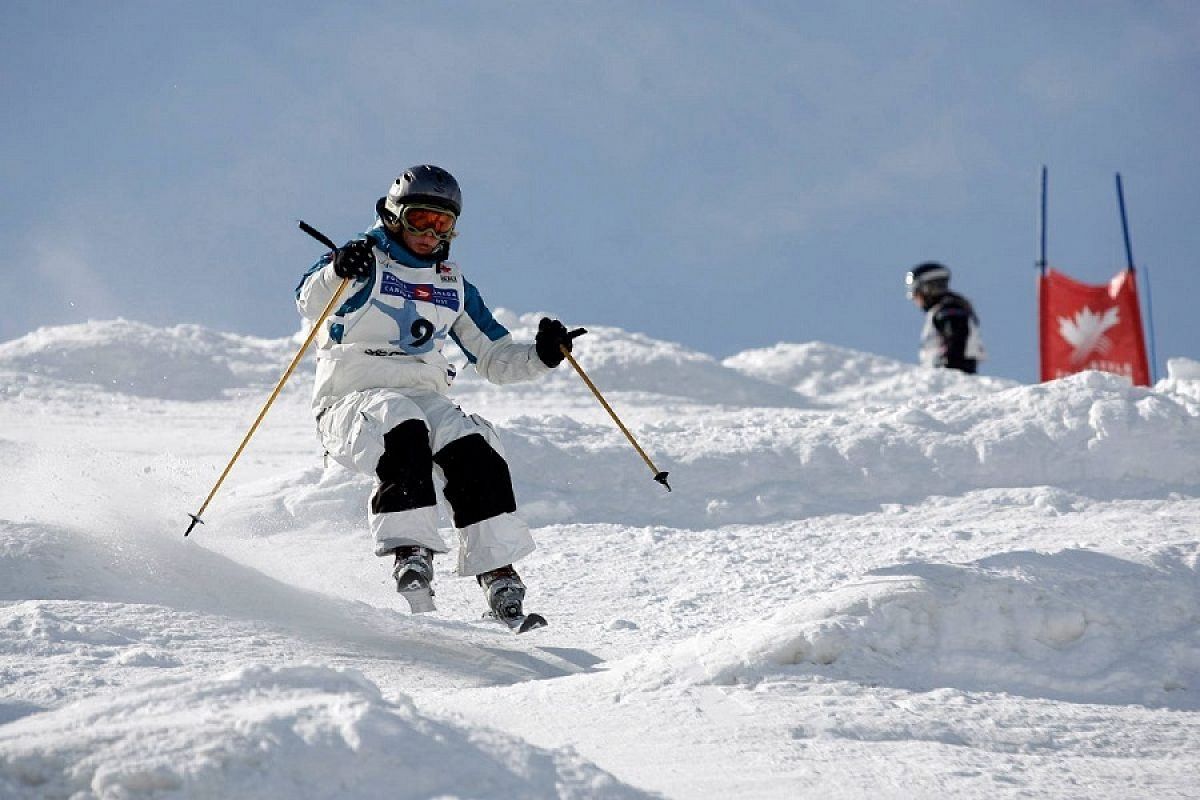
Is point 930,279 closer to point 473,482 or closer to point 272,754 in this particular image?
point 473,482

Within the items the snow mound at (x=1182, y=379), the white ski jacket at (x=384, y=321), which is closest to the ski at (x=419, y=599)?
the white ski jacket at (x=384, y=321)

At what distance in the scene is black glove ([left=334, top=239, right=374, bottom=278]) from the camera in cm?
455

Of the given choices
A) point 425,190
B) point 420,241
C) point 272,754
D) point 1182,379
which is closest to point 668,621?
point 420,241

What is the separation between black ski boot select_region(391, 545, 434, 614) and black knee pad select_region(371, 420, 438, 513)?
6.2 inches

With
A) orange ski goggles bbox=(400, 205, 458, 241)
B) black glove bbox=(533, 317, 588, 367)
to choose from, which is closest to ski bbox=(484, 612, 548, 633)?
black glove bbox=(533, 317, 588, 367)

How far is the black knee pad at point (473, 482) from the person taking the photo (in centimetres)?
456

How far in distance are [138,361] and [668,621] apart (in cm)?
1084

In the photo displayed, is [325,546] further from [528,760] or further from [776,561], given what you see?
[528,760]

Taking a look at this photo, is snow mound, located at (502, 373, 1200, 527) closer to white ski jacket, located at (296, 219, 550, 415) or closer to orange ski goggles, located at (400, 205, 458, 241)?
white ski jacket, located at (296, 219, 550, 415)

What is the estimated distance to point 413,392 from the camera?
4.82 m

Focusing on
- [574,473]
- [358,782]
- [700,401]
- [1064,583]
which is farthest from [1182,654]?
[700,401]

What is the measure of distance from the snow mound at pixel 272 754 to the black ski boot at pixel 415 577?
1978 millimetres

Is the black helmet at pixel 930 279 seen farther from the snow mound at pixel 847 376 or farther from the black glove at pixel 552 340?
the black glove at pixel 552 340

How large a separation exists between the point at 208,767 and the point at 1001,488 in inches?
233
